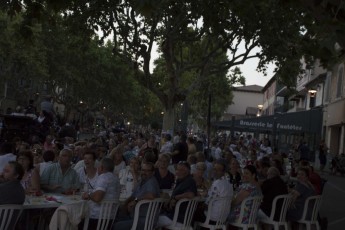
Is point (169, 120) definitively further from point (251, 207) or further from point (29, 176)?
point (29, 176)

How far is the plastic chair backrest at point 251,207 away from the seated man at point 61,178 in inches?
98.5

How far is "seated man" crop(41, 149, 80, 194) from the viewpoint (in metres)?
8.74

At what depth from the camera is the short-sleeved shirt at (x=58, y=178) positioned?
8820 mm

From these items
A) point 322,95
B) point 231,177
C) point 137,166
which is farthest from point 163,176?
point 322,95

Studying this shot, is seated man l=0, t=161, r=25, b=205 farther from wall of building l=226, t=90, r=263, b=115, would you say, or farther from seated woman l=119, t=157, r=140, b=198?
wall of building l=226, t=90, r=263, b=115

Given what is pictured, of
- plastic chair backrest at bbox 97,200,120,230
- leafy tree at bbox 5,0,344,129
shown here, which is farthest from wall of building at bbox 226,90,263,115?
plastic chair backrest at bbox 97,200,120,230

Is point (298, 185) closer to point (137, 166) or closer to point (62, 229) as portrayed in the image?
point (137, 166)

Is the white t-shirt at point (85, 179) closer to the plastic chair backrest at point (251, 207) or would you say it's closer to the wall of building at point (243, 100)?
the plastic chair backrest at point (251, 207)

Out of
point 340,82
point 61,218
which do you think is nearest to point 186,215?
point 61,218

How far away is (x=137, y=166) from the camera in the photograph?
10.6m

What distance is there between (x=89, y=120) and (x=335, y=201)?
65473mm

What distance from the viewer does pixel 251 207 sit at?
28.7ft

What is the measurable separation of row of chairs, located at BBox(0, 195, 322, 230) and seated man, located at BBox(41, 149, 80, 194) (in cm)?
149

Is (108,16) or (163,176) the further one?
(108,16)
